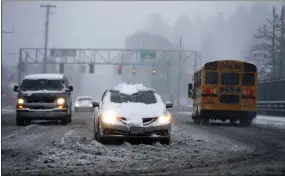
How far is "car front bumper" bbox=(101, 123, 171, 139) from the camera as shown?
533 inches

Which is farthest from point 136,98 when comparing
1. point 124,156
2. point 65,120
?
point 65,120

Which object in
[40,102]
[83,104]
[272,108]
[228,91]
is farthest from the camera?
[83,104]

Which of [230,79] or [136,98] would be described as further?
[230,79]

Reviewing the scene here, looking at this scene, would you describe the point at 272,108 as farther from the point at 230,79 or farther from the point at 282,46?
the point at 230,79

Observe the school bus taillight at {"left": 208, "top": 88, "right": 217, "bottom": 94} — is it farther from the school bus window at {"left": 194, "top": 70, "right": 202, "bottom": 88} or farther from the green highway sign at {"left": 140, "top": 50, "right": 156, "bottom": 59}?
the green highway sign at {"left": 140, "top": 50, "right": 156, "bottom": 59}

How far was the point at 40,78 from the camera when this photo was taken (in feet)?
77.1

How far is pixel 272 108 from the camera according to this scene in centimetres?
3491

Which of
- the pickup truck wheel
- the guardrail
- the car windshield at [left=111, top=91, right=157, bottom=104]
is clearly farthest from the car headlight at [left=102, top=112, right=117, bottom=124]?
the guardrail

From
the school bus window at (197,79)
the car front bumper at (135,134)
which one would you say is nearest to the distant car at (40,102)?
the school bus window at (197,79)

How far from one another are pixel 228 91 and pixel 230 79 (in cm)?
57

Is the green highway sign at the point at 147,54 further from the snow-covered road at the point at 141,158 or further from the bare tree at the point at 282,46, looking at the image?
the snow-covered road at the point at 141,158

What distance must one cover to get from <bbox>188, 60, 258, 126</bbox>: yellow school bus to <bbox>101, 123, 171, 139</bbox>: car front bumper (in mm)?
11461

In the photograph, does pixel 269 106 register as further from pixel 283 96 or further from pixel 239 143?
pixel 239 143

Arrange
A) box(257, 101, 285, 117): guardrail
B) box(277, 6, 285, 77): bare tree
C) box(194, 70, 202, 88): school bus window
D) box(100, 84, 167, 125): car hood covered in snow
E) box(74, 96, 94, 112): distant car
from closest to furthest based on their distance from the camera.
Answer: box(100, 84, 167, 125): car hood covered in snow → box(194, 70, 202, 88): school bus window → box(257, 101, 285, 117): guardrail → box(277, 6, 285, 77): bare tree → box(74, 96, 94, 112): distant car
